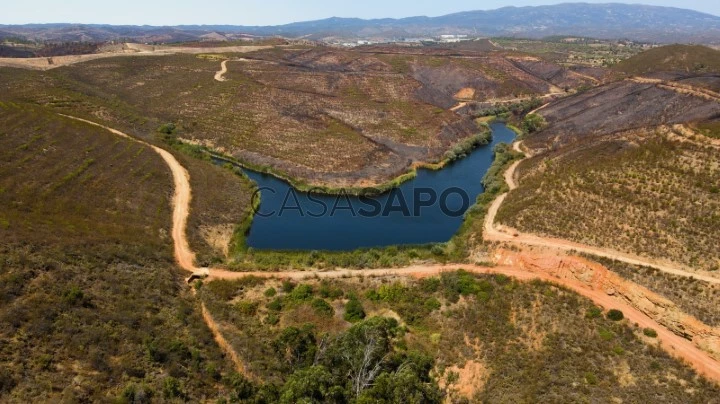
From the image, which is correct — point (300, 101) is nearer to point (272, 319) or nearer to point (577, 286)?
point (272, 319)

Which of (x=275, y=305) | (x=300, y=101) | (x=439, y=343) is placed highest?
(x=300, y=101)

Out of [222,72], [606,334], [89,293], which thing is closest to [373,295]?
[606,334]

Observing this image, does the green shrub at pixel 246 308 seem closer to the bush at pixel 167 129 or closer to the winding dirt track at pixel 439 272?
the winding dirt track at pixel 439 272

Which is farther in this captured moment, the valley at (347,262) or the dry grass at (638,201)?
the dry grass at (638,201)

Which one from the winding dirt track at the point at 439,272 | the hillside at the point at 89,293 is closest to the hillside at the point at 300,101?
the winding dirt track at the point at 439,272

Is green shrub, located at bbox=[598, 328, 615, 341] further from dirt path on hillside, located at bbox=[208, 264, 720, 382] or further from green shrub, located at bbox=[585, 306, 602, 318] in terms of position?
dirt path on hillside, located at bbox=[208, 264, 720, 382]

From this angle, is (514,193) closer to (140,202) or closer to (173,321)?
(173,321)

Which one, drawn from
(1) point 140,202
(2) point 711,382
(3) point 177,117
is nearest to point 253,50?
(3) point 177,117
